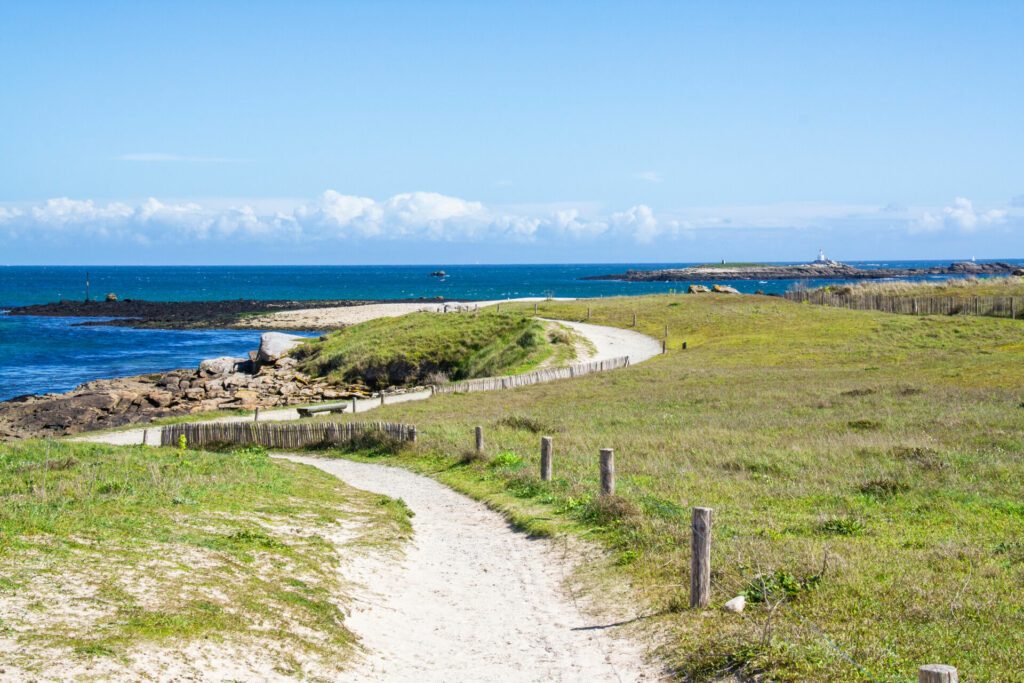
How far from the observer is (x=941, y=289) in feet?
293

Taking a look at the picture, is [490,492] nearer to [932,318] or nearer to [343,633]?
[343,633]

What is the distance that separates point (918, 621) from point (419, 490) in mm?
15093

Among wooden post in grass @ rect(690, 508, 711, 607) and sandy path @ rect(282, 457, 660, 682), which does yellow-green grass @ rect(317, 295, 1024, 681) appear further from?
sandy path @ rect(282, 457, 660, 682)

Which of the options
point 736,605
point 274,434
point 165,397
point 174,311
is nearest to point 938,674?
point 736,605

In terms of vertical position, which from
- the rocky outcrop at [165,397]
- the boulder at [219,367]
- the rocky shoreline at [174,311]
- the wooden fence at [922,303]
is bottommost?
the rocky outcrop at [165,397]

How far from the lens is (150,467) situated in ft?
63.1

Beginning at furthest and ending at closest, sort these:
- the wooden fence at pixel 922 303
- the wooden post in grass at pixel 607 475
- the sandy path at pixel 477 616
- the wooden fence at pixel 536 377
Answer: the wooden fence at pixel 922 303 → the wooden fence at pixel 536 377 → the wooden post in grass at pixel 607 475 → the sandy path at pixel 477 616

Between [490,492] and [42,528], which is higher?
[42,528]

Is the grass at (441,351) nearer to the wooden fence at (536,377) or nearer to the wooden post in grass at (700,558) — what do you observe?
the wooden fence at (536,377)

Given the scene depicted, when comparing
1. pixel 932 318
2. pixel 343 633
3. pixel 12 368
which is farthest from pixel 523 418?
pixel 12 368

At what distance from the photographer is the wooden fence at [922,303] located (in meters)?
73.7

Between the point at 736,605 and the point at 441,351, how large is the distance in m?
53.5

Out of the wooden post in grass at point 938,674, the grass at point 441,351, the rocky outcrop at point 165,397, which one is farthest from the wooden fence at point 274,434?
the wooden post in grass at point 938,674

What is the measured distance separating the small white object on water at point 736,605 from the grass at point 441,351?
44.7 m
